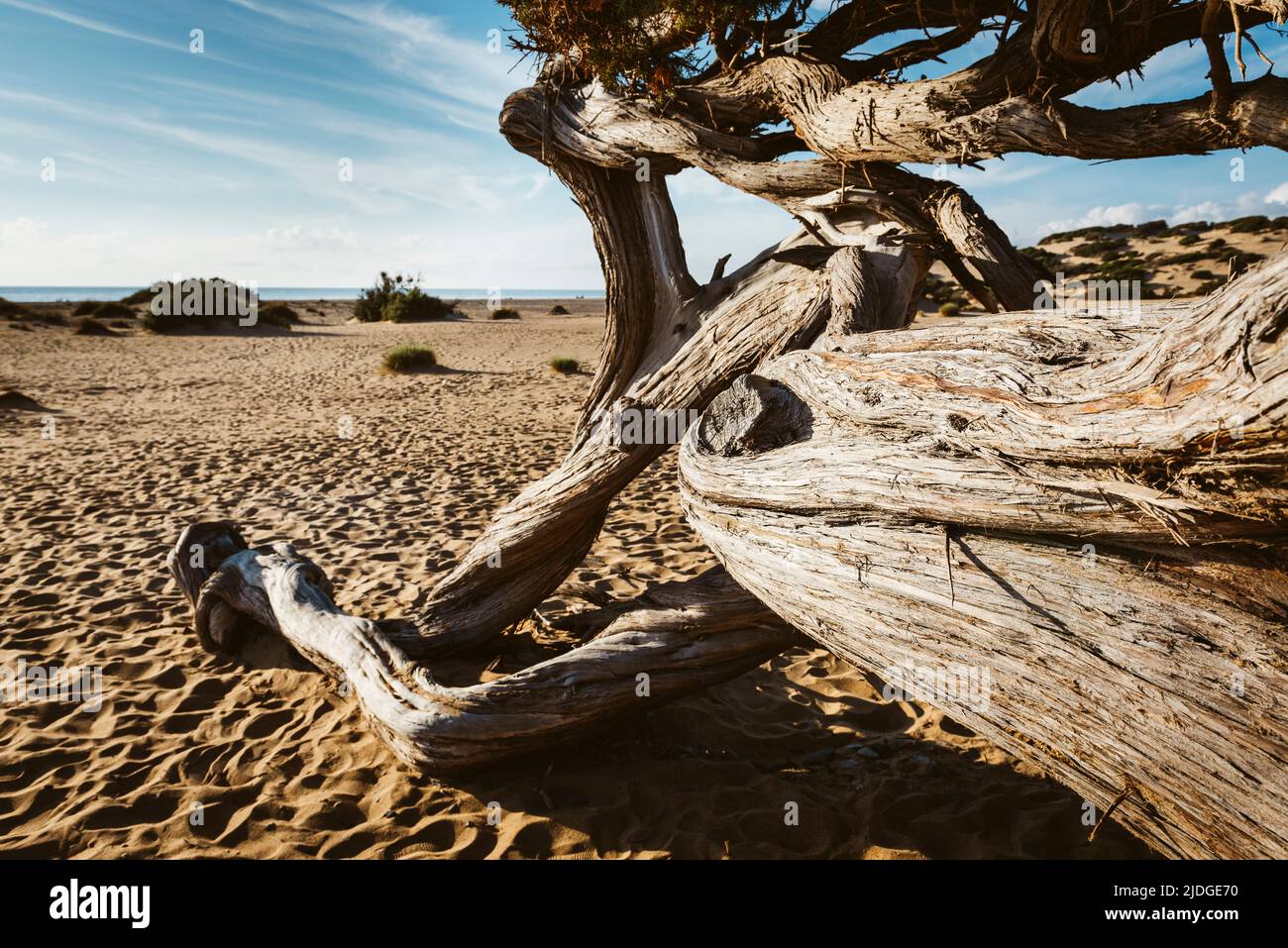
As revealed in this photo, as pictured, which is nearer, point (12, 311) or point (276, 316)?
point (12, 311)

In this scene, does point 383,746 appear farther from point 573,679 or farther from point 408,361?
point 408,361

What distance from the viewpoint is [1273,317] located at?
151cm

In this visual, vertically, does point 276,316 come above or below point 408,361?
above

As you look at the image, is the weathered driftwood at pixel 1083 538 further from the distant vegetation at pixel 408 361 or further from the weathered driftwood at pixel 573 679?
the distant vegetation at pixel 408 361

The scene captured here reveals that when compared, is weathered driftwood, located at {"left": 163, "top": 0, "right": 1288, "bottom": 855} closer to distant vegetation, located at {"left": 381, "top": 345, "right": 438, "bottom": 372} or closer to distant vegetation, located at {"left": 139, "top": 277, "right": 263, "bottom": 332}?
distant vegetation, located at {"left": 381, "top": 345, "right": 438, "bottom": 372}

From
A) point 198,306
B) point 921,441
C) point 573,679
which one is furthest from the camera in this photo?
point 198,306

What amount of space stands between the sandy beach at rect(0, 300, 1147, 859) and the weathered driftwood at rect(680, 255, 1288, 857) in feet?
4.51

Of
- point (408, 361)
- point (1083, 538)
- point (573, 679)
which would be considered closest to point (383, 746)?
point (573, 679)

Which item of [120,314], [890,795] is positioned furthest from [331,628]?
[120,314]

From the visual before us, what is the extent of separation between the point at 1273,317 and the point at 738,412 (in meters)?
1.68

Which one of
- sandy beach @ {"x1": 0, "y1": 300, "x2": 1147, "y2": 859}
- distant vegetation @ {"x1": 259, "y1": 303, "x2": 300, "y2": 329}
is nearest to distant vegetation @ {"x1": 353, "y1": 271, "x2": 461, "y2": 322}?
distant vegetation @ {"x1": 259, "y1": 303, "x2": 300, "y2": 329}

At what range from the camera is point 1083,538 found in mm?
2049

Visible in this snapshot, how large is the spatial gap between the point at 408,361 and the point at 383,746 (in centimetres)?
1582

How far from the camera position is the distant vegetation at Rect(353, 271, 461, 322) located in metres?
35.7
